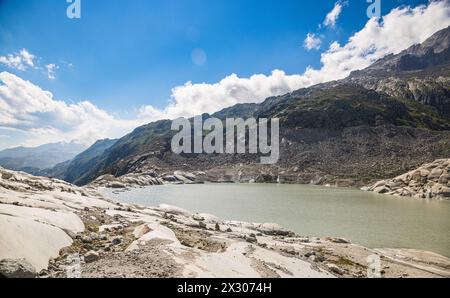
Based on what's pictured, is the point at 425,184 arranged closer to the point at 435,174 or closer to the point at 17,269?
the point at 435,174

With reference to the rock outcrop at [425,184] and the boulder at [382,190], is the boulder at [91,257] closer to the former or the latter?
the rock outcrop at [425,184]

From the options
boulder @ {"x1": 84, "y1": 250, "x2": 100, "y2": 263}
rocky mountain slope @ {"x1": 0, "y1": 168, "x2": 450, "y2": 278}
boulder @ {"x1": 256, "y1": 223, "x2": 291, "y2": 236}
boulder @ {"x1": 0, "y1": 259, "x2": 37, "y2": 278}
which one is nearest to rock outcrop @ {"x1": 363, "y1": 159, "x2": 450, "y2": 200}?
rocky mountain slope @ {"x1": 0, "y1": 168, "x2": 450, "y2": 278}

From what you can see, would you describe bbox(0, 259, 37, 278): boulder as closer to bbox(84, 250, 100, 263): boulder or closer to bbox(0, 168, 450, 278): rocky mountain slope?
bbox(0, 168, 450, 278): rocky mountain slope

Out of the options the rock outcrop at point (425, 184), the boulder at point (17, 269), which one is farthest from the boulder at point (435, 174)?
the boulder at point (17, 269)

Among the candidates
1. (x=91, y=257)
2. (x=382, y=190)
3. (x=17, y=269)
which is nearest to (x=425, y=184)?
(x=382, y=190)
